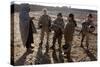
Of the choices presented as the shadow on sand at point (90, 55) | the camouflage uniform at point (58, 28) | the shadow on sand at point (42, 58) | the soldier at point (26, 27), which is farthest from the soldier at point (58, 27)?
the shadow on sand at point (90, 55)

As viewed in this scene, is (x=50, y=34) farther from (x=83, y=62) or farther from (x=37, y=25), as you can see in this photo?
(x=83, y=62)

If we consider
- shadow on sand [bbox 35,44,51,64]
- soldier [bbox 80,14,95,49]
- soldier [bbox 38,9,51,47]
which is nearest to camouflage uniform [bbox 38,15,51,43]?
soldier [bbox 38,9,51,47]

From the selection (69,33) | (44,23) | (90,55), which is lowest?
(90,55)

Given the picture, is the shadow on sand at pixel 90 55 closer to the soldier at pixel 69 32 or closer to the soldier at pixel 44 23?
the soldier at pixel 69 32

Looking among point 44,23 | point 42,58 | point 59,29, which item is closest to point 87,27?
point 59,29

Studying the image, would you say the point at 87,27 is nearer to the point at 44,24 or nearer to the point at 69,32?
the point at 69,32

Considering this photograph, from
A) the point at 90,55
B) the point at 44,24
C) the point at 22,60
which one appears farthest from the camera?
the point at 90,55

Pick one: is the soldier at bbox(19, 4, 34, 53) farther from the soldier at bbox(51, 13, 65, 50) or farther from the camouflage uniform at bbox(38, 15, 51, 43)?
the soldier at bbox(51, 13, 65, 50)

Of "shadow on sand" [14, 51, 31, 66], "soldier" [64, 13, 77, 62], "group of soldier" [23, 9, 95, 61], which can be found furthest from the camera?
"soldier" [64, 13, 77, 62]

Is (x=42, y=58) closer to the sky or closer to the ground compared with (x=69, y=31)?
closer to the ground

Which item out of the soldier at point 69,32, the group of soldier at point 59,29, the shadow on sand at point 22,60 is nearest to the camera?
the shadow on sand at point 22,60

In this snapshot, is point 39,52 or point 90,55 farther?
point 90,55

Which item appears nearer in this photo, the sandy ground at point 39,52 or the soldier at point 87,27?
the sandy ground at point 39,52

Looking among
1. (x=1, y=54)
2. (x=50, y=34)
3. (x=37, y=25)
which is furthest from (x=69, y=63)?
(x=1, y=54)
